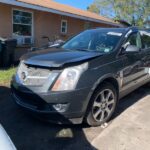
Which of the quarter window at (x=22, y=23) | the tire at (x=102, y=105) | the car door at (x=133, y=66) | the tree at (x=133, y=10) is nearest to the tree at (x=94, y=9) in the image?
the tree at (x=133, y=10)

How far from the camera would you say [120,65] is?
490 cm

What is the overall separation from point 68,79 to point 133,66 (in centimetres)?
182

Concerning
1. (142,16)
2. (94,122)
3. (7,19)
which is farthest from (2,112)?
(142,16)

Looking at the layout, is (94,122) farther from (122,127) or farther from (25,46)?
(25,46)

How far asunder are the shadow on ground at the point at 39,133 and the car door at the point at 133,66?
602 millimetres

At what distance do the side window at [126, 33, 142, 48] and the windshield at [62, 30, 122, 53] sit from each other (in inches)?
11.9

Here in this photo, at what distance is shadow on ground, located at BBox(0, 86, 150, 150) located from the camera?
12.9 feet

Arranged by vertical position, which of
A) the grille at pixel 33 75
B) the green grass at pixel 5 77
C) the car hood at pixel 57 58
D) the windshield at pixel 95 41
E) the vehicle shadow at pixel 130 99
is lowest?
the green grass at pixel 5 77

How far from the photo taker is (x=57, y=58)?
4.36m

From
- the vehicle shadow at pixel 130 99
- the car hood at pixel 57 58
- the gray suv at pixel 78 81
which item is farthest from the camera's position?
the vehicle shadow at pixel 130 99

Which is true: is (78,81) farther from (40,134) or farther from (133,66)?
(133,66)

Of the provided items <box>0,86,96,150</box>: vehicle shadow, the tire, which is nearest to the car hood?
the tire

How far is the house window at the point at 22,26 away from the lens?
40.7 feet

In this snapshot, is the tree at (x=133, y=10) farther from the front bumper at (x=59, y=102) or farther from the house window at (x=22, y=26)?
the front bumper at (x=59, y=102)
